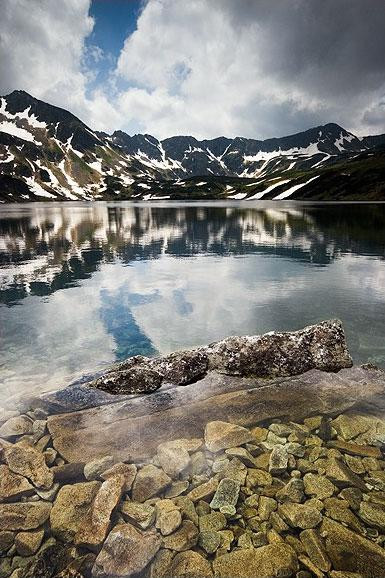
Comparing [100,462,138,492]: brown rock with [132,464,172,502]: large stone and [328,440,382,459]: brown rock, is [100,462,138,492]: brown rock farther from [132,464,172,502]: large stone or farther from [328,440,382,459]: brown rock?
[328,440,382,459]: brown rock

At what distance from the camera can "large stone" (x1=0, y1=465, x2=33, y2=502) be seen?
7.66 m

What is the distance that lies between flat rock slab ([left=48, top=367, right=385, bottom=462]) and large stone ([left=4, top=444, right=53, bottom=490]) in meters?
0.57

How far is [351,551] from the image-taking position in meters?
6.35

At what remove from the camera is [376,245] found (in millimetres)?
42188

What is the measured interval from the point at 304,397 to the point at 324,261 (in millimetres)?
24721

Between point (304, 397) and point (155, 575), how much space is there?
6.84 meters

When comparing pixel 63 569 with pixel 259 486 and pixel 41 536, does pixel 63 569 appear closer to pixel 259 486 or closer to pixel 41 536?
pixel 41 536

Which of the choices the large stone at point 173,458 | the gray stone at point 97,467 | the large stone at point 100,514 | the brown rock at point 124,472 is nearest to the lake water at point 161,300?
the gray stone at point 97,467

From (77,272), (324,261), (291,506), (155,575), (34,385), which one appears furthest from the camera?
(324,261)

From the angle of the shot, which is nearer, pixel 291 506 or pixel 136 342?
pixel 291 506

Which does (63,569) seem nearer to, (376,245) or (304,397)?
(304,397)

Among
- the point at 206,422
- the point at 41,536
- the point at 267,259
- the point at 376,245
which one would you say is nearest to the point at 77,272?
the point at 267,259

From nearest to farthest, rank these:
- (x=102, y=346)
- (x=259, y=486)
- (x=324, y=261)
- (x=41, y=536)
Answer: (x=41, y=536)
(x=259, y=486)
(x=102, y=346)
(x=324, y=261)

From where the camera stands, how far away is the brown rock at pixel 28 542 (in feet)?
21.3
